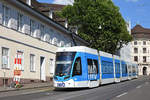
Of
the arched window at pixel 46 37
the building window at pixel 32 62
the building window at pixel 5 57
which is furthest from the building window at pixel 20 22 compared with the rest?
the arched window at pixel 46 37

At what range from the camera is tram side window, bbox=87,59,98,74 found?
69.9 ft

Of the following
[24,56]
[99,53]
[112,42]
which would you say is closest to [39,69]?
[24,56]

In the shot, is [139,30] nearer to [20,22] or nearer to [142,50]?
[142,50]

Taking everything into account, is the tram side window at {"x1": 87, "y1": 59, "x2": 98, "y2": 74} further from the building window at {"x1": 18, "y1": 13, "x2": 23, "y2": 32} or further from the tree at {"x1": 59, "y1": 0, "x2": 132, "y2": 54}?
the tree at {"x1": 59, "y1": 0, "x2": 132, "y2": 54}

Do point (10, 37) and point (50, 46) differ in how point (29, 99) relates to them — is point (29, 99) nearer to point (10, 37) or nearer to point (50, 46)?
point (10, 37)

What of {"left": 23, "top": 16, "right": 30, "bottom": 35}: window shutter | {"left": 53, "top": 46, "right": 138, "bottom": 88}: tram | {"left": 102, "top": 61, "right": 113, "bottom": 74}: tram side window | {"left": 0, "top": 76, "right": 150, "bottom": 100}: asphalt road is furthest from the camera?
{"left": 23, "top": 16, "right": 30, "bottom": 35}: window shutter

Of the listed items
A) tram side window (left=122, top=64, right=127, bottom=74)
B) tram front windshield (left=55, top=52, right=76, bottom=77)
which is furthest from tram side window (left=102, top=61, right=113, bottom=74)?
tram side window (left=122, top=64, right=127, bottom=74)

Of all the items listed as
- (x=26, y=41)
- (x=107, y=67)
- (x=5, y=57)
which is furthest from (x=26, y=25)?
(x=107, y=67)

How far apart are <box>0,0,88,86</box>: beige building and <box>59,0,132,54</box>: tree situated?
7.46 m

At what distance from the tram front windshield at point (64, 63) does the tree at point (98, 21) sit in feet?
82.8

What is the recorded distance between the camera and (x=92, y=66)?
72.5ft

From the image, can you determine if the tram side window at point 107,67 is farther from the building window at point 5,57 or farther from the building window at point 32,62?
the building window at point 5,57

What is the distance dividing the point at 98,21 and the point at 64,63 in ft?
89.8

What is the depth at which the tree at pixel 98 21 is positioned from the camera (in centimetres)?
4606
